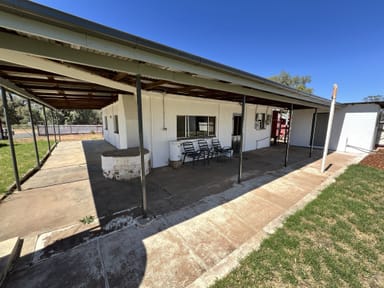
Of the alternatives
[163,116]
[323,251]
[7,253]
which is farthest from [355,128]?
[7,253]

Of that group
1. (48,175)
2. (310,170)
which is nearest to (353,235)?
(310,170)

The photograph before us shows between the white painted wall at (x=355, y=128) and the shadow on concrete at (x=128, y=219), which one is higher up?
the white painted wall at (x=355, y=128)

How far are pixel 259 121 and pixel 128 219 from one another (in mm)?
8709

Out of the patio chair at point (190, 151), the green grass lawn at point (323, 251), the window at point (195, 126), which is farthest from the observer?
the window at point (195, 126)

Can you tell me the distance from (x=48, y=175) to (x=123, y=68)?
16.8ft

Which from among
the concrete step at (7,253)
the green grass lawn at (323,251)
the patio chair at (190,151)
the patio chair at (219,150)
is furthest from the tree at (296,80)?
the concrete step at (7,253)

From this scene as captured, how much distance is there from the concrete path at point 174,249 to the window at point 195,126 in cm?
333

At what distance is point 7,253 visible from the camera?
1924mm

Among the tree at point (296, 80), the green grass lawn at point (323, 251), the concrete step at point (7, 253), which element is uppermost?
the tree at point (296, 80)

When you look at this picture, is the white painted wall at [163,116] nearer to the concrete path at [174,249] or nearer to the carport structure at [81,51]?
the carport structure at [81,51]

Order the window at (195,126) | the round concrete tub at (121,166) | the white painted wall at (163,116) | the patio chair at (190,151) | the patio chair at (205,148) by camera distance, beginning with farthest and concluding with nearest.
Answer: the patio chair at (205,148) < the window at (195,126) < the patio chair at (190,151) < the white painted wall at (163,116) < the round concrete tub at (121,166)

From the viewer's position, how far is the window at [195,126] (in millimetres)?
6211

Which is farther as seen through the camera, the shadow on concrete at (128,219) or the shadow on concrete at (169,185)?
the shadow on concrete at (169,185)

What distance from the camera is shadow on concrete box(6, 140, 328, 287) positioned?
5.75 ft
